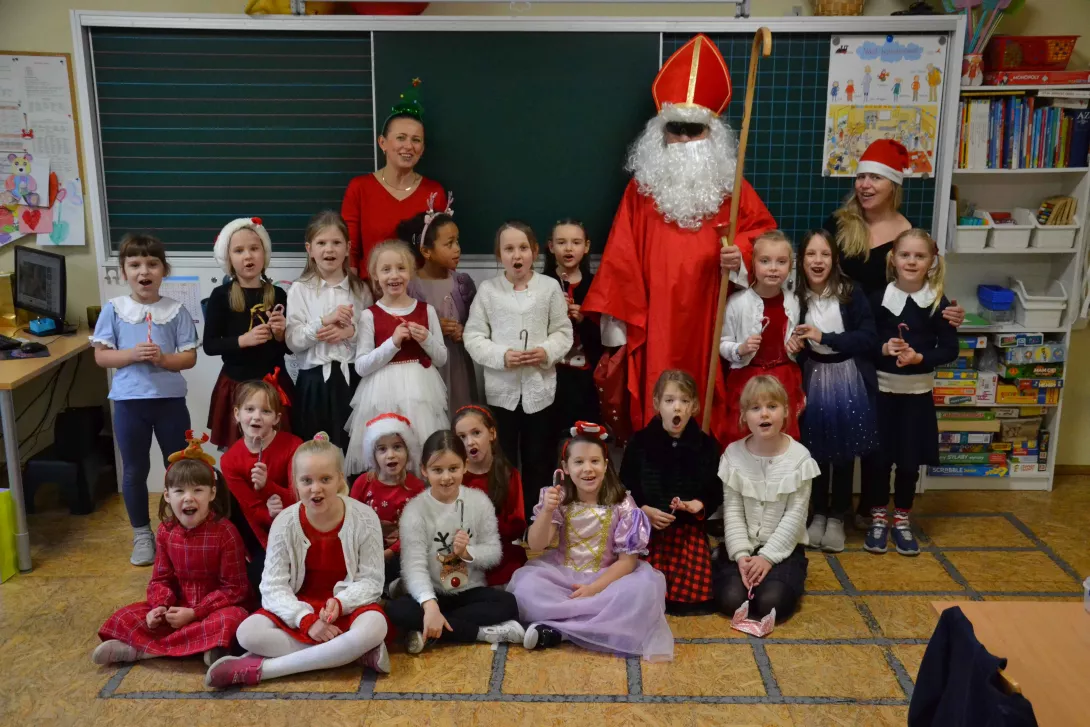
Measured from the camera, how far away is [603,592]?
11.2 feet

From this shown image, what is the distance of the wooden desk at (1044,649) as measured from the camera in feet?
6.28

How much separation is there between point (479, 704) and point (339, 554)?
2.18 ft

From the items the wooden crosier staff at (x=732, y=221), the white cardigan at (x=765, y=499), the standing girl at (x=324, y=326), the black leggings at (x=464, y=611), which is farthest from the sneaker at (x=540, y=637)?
the standing girl at (x=324, y=326)

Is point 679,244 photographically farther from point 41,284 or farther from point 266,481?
point 41,284

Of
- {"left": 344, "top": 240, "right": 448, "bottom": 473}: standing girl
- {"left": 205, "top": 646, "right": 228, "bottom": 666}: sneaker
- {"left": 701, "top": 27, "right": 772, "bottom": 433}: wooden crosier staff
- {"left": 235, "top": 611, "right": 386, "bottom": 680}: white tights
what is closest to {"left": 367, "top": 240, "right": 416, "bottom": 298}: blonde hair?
{"left": 344, "top": 240, "right": 448, "bottom": 473}: standing girl

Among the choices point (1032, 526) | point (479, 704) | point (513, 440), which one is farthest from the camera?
point (1032, 526)

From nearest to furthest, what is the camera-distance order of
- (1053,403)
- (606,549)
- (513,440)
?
1. (606,549)
2. (513,440)
3. (1053,403)

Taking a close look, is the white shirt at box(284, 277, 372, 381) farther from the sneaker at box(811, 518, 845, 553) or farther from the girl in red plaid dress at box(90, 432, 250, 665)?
the sneaker at box(811, 518, 845, 553)

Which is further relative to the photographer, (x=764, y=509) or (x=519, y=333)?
(x=519, y=333)

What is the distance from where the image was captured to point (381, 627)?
3211 millimetres

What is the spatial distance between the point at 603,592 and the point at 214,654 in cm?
126

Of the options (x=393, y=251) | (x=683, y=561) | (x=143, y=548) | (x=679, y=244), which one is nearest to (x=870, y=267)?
(x=679, y=244)

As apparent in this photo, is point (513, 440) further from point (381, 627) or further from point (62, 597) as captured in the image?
point (62, 597)

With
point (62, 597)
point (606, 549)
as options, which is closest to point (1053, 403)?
point (606, 549)
